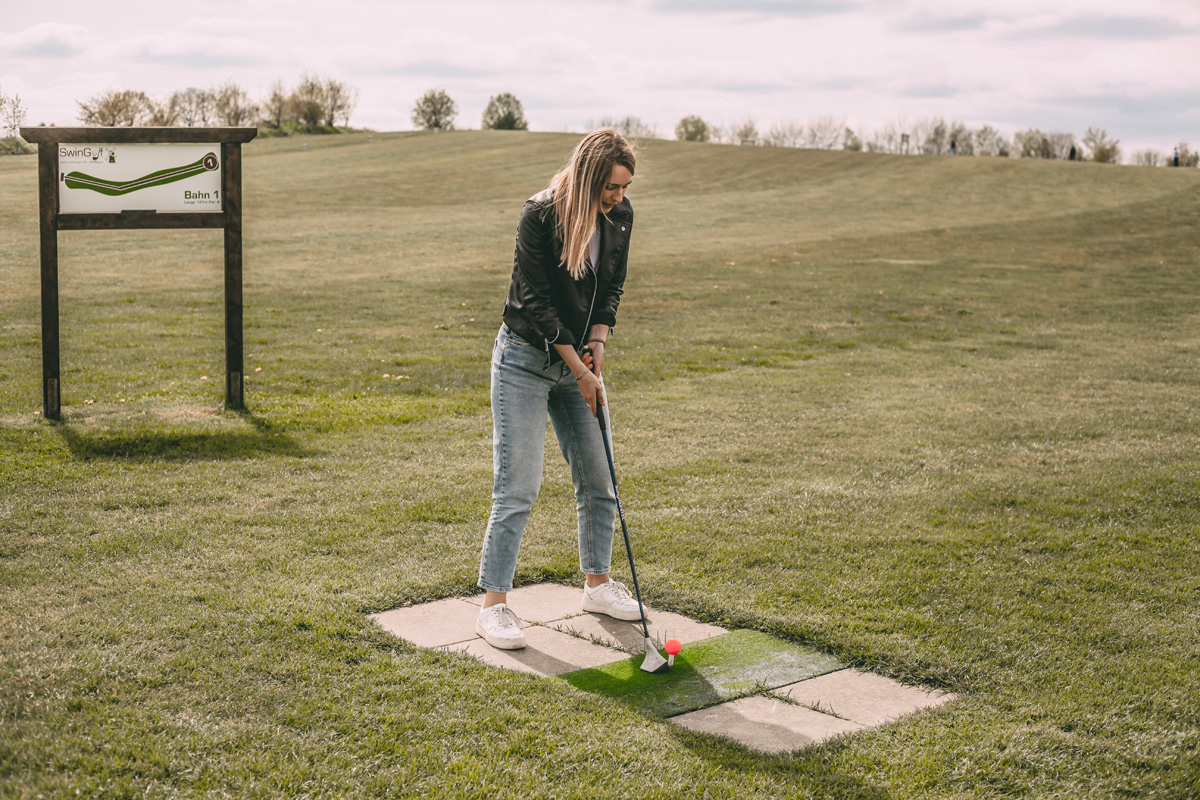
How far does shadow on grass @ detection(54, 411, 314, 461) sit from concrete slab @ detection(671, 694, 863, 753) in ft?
15.2

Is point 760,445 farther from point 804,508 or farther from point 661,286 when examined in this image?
point 661,286

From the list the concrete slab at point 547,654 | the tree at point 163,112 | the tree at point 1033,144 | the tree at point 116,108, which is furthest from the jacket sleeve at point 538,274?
the tree at point 1033,144

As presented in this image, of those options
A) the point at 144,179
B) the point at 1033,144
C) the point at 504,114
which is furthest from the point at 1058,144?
the point at 144,179

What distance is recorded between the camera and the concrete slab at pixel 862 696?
3.84 metres

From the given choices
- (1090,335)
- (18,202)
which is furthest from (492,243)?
(1090,335)

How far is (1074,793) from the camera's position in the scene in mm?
3281

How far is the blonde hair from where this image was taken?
417 cm

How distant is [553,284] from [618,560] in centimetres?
191

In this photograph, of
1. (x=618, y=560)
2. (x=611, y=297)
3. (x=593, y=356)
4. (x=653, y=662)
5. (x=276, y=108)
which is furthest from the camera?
(x=276, y=108)

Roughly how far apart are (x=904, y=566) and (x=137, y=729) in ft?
12.3

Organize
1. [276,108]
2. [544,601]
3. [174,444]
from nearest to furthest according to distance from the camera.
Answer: [544,601] → [174,444] → [276,108]

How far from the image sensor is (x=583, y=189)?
164 inches

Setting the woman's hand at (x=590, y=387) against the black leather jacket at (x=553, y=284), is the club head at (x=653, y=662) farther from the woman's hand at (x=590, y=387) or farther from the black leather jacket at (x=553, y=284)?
the black leather jacket at (x=553, y=284)

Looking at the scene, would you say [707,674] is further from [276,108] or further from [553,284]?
[276,108]
